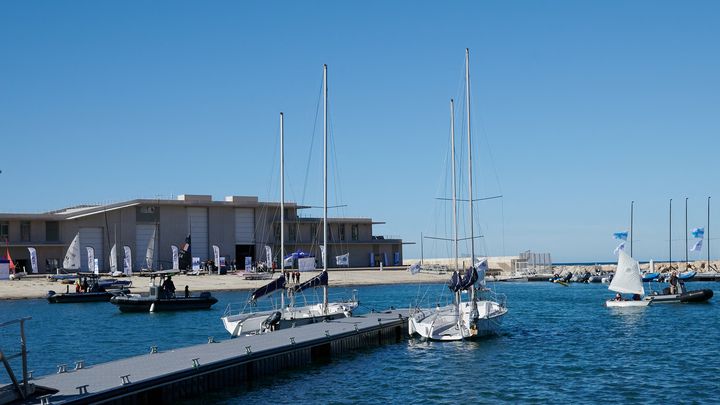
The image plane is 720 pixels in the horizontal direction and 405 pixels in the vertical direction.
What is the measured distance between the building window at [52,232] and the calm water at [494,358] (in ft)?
145

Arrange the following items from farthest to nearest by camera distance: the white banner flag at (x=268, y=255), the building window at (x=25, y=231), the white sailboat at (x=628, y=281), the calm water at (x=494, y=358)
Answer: the white banner flag at (x=268, y=255)
the building window at (x=25, y=231)
the white sailboat at (x=628, y=281)
the calm water at (x=494, y=358)

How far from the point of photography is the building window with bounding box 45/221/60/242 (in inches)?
4075

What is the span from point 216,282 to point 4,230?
87.7ft

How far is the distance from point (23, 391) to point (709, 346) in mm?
30785

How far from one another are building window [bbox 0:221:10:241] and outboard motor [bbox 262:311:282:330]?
69.9 meters

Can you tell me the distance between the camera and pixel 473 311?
4122cm

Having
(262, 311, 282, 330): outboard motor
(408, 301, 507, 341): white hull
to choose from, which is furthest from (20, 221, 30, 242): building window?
(408, 301, 507, 341): white hull

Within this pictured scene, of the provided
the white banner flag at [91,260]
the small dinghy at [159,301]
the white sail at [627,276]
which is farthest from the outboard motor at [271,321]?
the white banner flag at [91,260]

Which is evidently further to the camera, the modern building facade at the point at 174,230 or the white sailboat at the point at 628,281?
the modern building facade at the point at 174,230

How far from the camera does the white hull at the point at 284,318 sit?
41.1m

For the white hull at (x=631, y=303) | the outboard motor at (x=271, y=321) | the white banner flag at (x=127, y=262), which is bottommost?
the white hull at (x=631, y=303)

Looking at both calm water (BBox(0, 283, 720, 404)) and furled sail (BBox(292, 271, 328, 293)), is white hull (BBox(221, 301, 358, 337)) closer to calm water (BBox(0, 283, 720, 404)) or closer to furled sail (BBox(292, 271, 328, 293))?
furled sail (BBox(292, 271, 328, 293))

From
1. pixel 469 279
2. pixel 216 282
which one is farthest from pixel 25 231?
pixel 469 279

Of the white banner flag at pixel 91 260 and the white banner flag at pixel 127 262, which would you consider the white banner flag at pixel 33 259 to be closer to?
the white banner flag at pixel 91 260
